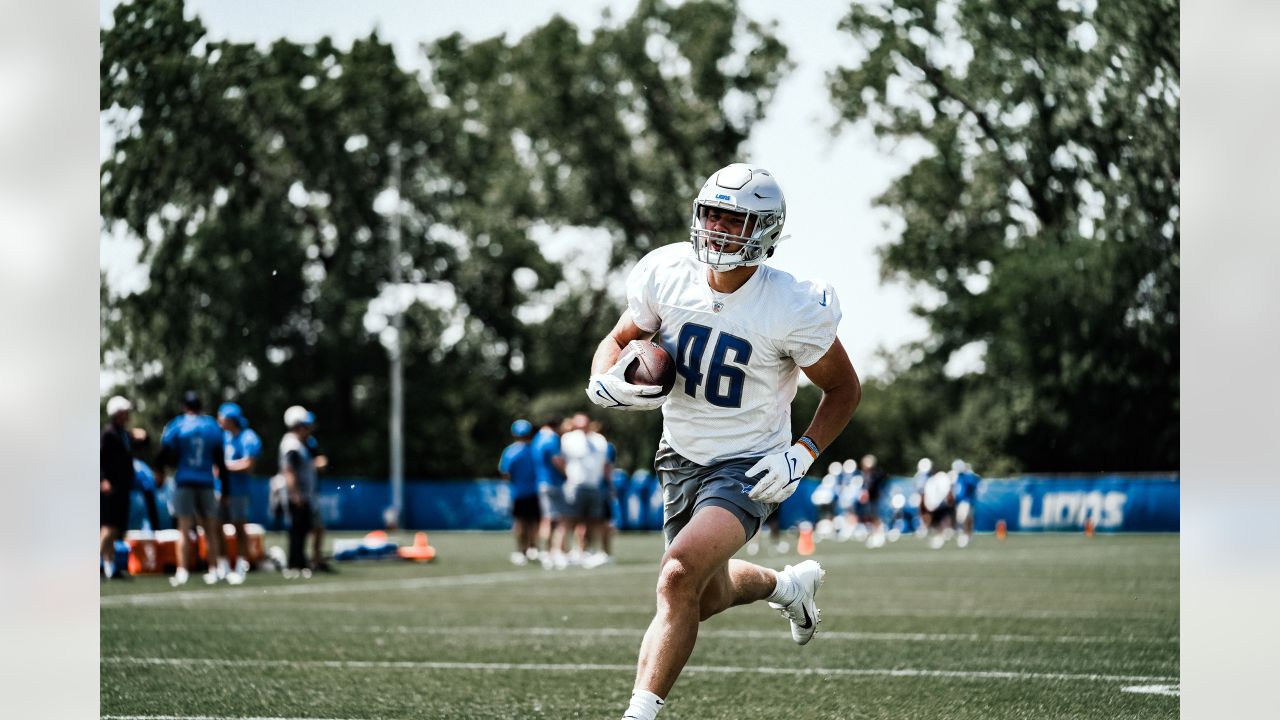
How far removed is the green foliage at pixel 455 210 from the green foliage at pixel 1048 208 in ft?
25.0

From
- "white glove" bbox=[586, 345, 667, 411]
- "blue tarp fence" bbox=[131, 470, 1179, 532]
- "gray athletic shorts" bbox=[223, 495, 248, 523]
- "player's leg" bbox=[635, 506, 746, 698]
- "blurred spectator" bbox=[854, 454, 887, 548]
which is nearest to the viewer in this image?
"player's leg" bbox=[635, 506, 746, 698]

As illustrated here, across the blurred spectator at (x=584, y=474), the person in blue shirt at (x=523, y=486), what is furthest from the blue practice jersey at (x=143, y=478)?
the blurred spectator at (x=584, y=474)

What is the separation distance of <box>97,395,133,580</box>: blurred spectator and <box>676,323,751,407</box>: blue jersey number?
33.0 feet

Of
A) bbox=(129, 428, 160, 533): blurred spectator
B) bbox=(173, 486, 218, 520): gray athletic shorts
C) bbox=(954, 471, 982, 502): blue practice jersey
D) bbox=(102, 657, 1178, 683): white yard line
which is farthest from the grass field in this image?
bbox=(954, 471, 982, 502): blue practice jersey

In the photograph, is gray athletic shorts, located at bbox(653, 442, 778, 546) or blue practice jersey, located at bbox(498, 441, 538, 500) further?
blue practice jersey, located at bbox(498, 441, 538, 500)

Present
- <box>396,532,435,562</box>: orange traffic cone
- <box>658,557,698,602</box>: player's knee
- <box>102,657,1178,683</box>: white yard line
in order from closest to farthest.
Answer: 1. <box>658,557,698,602</box>: player's knee
2. <box>102,657,1178,683</box>: white yard line
3. <box>396,532,435,562</box>: orange traffic cone

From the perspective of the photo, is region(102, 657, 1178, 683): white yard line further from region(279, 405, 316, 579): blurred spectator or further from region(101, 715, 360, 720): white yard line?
region(279, 405, 316, 579): blurred spectator

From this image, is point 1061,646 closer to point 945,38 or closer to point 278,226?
point 945,38

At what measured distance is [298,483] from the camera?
50.7 ft

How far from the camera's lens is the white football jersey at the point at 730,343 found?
529cm

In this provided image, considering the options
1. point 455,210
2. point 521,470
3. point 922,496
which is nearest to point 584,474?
point 521,470

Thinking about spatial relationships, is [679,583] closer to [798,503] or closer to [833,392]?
[833,392]

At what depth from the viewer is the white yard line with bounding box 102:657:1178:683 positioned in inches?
281

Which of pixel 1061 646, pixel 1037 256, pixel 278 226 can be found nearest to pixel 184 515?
pixel 1061 646
